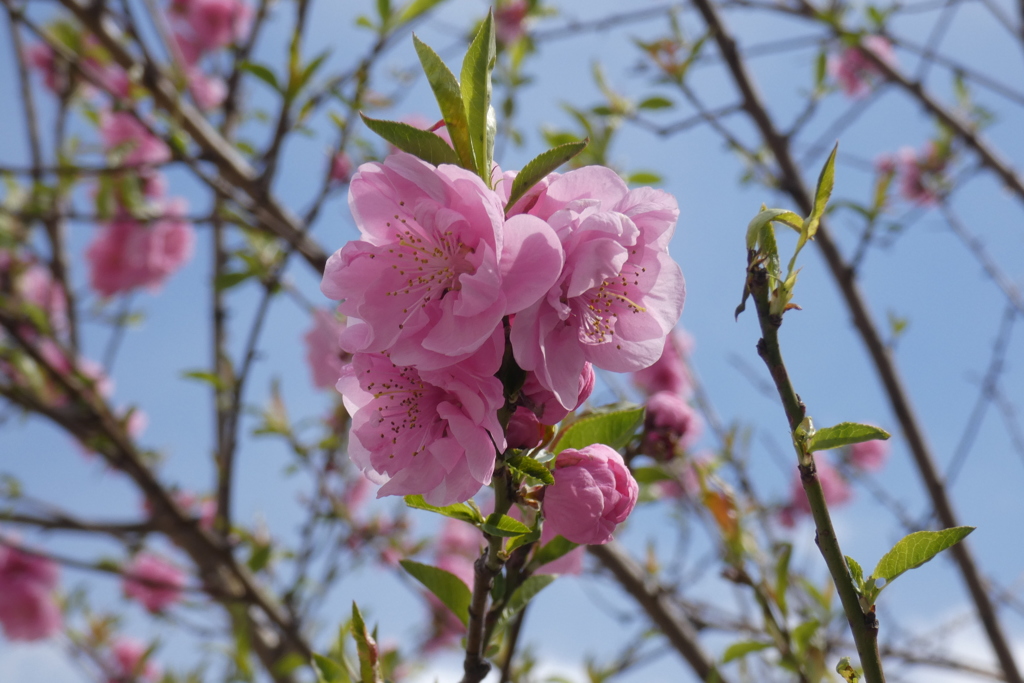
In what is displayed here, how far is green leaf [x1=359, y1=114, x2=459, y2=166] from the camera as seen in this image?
642 millimetres

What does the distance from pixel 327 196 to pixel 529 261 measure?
A: 1416 millimetres

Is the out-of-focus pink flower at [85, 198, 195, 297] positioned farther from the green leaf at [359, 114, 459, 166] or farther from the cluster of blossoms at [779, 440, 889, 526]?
the cluster of blossoms at [779, 440, 889, 526]

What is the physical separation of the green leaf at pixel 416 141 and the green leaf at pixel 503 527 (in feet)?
1.13

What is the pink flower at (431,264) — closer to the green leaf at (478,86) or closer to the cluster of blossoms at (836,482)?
the green leaf at (478,86)

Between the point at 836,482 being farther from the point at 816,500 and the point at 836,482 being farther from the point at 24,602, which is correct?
the point at 24,602

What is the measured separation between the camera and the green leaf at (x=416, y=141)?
642mm

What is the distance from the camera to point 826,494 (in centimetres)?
407

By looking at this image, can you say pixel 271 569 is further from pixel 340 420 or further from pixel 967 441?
pixel 967 441

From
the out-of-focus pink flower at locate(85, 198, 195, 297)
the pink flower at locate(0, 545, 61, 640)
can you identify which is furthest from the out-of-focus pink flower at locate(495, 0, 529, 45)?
the pink flower at locate(0, 545, 61, 640)

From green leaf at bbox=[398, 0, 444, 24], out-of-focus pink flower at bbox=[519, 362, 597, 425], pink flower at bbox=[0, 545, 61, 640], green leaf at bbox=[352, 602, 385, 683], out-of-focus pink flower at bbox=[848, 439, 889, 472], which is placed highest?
out-of-focus pink flower at bbox=[848, 439, 889, 472]

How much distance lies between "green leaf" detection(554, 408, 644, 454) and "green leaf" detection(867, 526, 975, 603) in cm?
28

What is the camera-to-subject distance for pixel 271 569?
3107 mm

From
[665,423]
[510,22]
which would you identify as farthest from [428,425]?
[510,22]

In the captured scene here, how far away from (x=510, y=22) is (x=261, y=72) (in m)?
1.98
